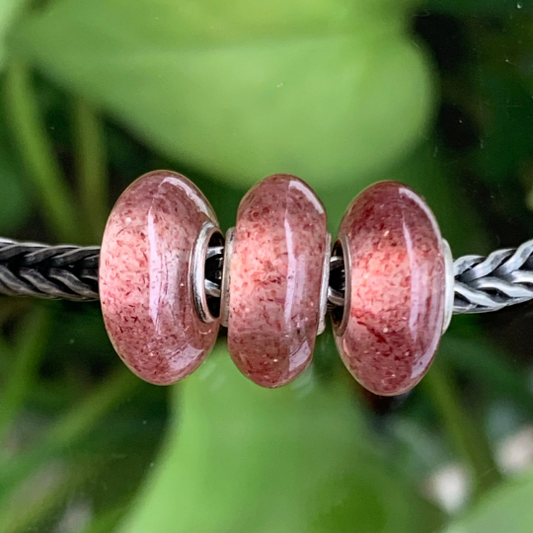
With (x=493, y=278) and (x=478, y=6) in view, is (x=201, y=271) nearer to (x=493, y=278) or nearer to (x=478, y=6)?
(x=493, y=278)

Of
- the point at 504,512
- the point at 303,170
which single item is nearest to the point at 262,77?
the point at 303,170

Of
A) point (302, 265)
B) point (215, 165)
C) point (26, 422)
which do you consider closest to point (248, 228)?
point (302, 265)

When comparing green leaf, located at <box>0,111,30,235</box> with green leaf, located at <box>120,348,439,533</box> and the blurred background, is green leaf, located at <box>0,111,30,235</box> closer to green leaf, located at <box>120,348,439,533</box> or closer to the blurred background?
the blurred background

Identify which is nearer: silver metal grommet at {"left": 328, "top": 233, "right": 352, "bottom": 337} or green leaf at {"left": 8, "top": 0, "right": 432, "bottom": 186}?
silver metal grommet at {"left": 328, "top": 233, "right": 352, "bottom": 337}

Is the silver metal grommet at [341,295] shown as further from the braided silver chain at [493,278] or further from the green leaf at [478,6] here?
the green leaf at [478,6]

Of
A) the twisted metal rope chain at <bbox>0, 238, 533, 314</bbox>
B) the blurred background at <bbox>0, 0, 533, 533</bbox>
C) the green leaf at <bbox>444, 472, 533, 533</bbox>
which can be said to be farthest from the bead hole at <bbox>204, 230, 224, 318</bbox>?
the green leaf at <bbox>444, 472, 533, 533</bbox>

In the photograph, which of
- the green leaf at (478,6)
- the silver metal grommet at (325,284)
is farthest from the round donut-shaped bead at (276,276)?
the green leaf at (478,6)

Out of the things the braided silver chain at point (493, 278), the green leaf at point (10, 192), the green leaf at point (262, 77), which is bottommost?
the green leaf at point (10, 192)
